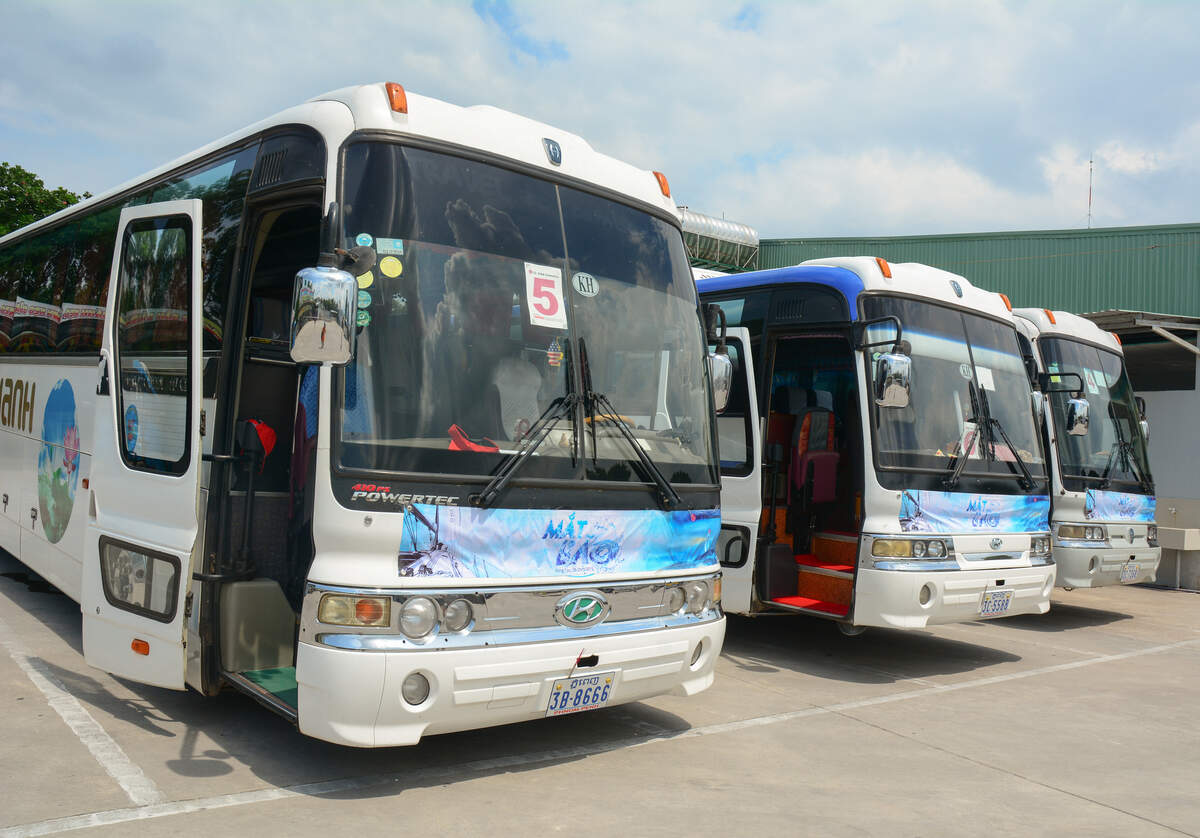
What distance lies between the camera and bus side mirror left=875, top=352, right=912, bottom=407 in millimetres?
7086

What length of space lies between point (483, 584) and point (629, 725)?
194cm

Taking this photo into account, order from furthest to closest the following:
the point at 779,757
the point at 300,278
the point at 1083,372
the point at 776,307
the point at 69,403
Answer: the point at 1083,372, the point at 776,307, the point at 69,403, the point at 779,757, the point at 300,278

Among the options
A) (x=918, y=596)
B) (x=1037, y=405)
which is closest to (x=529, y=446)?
(x=918, y=596)

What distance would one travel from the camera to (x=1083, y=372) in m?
11.1

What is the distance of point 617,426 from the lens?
4977 millimetres

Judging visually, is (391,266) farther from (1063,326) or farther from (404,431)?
(1063,326)

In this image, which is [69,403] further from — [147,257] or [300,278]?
[300,278]

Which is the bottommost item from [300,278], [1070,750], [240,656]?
[1070,750]

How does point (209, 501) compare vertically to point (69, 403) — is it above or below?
below

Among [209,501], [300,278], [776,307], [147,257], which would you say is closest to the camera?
[300,278]

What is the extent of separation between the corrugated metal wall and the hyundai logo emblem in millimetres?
21443

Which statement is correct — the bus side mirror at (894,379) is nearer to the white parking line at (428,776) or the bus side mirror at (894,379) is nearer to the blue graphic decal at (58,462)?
the white parking line at (428,776)

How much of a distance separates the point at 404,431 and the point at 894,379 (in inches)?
158

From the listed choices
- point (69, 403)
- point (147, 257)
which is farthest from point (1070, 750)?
point (69, 403)
